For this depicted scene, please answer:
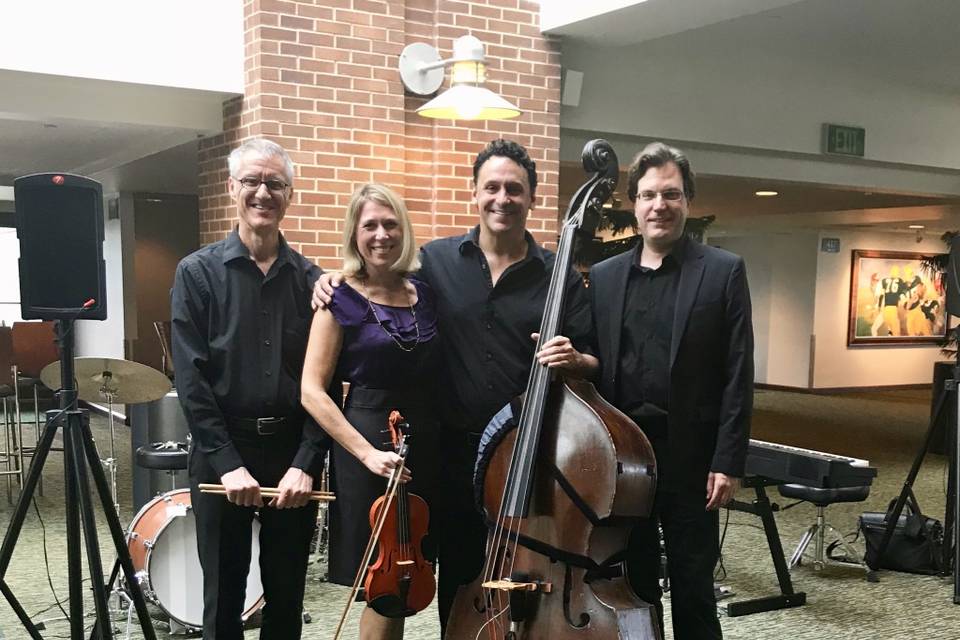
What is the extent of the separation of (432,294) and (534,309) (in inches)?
11.0

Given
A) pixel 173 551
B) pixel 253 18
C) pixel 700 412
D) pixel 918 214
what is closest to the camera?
pixel 700 412

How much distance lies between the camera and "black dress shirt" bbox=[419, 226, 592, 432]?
2.38 m

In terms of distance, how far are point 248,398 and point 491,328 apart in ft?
2.17

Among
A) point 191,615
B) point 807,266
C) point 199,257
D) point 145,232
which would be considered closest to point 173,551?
point 191,615

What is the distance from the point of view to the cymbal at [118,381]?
11.5ft

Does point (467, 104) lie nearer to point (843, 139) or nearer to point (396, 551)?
point (396, 551)

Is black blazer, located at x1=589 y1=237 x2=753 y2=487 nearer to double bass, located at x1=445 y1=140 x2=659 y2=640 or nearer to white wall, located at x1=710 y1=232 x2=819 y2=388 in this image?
double bass, located at x1=445 y1=140 x2=659 y2=640

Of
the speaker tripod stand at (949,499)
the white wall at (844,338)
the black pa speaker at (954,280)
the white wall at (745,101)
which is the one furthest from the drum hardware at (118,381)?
the white wall at (844,338)

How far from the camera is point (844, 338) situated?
43.5 feet

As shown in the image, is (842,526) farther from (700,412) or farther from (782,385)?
(782,385)

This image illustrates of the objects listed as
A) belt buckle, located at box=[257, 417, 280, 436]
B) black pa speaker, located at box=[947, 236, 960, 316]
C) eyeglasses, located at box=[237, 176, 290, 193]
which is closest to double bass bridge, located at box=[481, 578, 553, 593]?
belt buckle, located at box=[257, 417, 280, 436]

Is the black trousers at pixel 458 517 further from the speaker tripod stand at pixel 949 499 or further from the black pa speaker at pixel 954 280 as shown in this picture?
the black pa speaker at pixel 954 280

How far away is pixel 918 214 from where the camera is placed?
410 inches

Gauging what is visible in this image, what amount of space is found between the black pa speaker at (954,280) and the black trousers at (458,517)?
3.06 meters
